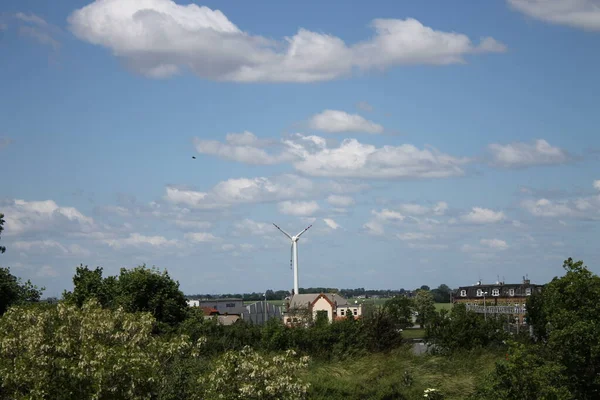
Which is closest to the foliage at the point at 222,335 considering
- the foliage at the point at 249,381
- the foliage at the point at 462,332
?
the foliage at the point at 462,332

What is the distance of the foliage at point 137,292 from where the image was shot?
60.4m

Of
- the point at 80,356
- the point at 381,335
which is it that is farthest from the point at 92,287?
the point at 80,356

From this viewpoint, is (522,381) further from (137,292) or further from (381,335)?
(137,292)

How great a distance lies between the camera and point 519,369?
28188 millimetres

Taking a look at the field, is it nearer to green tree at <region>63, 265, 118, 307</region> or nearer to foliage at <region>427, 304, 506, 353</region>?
foliage at <region>427, 304, 506, 353</region>

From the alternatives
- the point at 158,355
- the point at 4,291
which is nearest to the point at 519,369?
the point at 158,355

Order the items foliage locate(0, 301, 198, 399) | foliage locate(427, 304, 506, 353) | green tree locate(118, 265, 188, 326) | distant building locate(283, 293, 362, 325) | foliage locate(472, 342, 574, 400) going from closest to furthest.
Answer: foliage locate(0, 301, 198, 399) < foliage locate(472, 342, 574, 400) < foliage locate(427, 304, 506, 353) < green tree locate(118, 265, 188, 326) < distant building locate(283, 293, 362, 325)

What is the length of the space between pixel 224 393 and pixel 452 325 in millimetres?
26238

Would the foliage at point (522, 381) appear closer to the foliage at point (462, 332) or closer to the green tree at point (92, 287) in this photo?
the foliage at point (462, 332)

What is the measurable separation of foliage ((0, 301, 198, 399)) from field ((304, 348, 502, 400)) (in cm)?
964

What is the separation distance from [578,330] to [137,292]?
37.6 metres

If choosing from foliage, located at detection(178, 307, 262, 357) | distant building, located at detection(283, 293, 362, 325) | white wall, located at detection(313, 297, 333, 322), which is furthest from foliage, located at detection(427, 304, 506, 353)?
white wall, located at detection(313, 297, 333, 322)

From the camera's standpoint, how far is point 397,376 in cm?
3928

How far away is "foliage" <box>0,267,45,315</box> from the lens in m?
61.2
